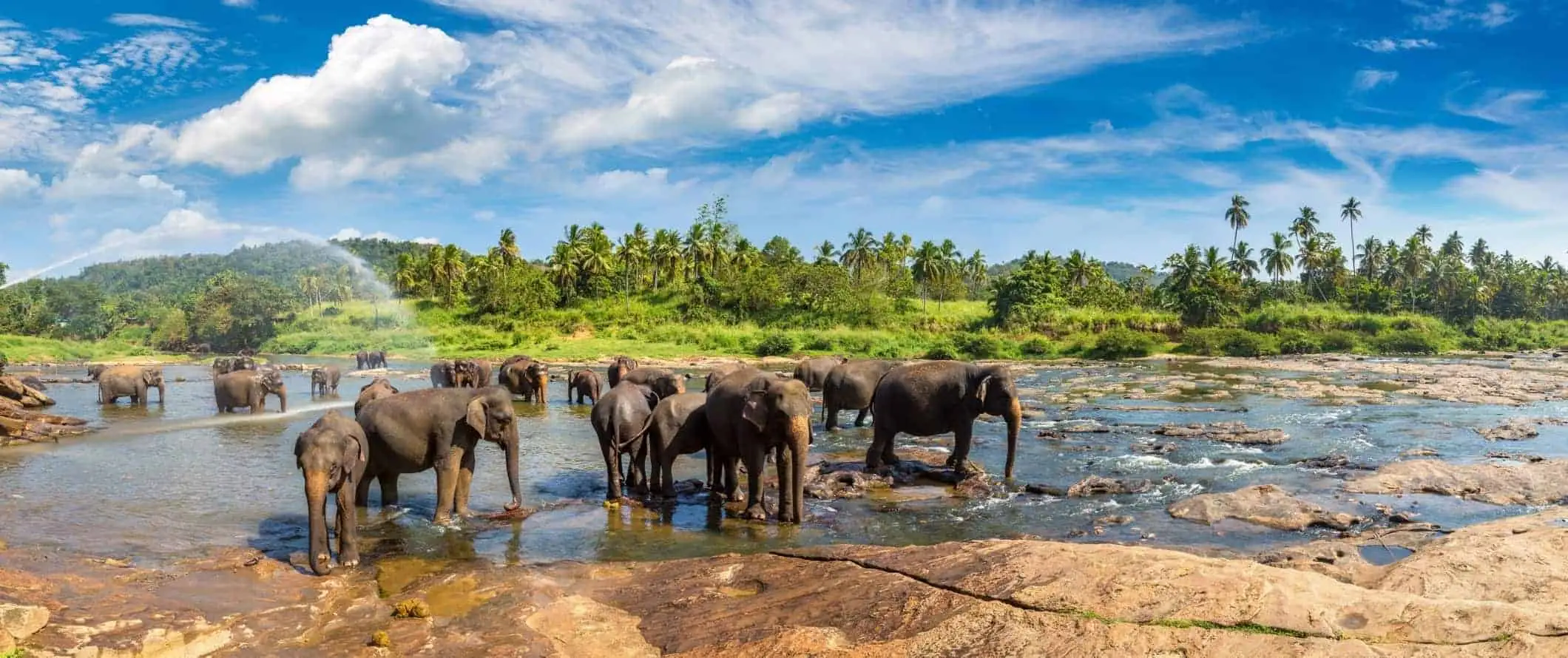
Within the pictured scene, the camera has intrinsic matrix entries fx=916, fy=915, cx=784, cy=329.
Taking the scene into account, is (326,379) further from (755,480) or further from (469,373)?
(755,480)

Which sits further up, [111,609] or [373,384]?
[373,384]

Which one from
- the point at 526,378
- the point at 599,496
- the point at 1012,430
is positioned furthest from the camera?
the point at 526,378

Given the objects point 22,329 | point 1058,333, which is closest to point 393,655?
point 1058,333

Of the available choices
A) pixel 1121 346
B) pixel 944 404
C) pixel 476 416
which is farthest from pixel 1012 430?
pixel 1121 346

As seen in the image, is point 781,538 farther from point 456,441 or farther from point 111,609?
point 111,609

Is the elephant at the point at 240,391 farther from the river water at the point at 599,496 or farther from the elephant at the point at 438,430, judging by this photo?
the elephant at the point at 438,430

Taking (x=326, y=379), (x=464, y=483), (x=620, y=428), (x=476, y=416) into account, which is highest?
(x=476, y=416)

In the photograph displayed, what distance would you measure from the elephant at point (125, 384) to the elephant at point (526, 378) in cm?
1180

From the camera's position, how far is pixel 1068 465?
18875 mm

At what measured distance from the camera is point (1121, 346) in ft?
224

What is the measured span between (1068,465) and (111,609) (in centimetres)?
1594

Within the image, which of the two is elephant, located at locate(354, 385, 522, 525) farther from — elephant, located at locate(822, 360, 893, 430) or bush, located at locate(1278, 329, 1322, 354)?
bush, located at locate(1278, 329, 1322, 354)

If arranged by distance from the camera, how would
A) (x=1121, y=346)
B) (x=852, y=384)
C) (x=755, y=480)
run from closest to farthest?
(x=755, y=480) < (x=852, y=384) < (x=1121, y=346)

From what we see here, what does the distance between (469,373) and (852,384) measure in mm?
16059
